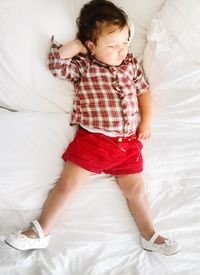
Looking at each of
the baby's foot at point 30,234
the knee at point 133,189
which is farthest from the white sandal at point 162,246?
the baby's foot at point 30,234

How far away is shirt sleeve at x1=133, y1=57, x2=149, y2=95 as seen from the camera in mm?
1424

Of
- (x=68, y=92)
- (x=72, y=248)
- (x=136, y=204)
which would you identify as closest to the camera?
(x=72, y=248)

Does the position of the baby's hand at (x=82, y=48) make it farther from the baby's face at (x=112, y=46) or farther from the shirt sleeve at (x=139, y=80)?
the shirt sleeve at (x=139, y=80)

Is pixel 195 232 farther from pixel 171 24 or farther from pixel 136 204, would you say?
pixel 171 24

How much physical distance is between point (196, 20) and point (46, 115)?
2.30 feet

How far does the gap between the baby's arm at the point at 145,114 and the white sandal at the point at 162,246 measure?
394 millimetres

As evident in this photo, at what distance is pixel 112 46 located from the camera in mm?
1310

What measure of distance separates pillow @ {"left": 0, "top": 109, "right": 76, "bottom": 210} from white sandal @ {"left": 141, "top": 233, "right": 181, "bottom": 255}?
0.40 meters

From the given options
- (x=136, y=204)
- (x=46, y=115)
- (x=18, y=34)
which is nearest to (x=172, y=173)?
(x=136, y=204)

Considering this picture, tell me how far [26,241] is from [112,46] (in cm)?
75

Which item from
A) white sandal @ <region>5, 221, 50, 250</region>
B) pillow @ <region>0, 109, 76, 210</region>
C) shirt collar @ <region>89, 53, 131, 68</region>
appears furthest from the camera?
shirt collar @ <region>89, 53, 131, 68</region>

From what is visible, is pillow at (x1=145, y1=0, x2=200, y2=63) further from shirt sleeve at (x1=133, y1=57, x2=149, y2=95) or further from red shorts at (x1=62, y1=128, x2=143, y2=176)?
red shorts at (x1=62, y1=128, x2=143, y2=176)

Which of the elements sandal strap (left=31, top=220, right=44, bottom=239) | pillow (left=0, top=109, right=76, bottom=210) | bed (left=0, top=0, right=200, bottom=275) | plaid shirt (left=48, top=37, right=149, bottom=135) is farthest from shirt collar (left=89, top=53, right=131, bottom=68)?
sandal strap (left=31, top=220, right=44, bottom=239)

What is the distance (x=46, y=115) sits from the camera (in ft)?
4.58
